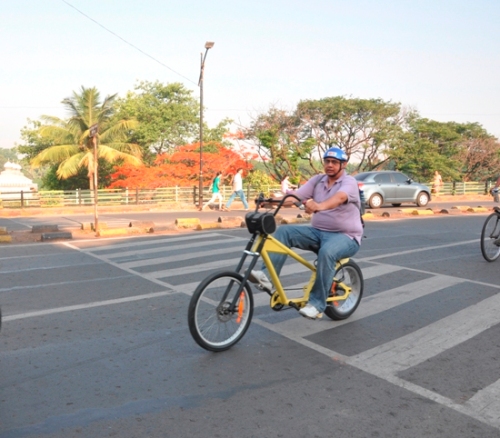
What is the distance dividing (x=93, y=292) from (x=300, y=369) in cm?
352

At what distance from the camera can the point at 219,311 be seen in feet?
14.6

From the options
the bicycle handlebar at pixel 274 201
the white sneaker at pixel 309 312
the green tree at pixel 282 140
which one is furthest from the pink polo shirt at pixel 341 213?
the green tree at pixel 282 140

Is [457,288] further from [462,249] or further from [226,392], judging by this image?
[226,392]

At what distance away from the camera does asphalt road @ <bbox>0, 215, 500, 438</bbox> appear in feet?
10.7

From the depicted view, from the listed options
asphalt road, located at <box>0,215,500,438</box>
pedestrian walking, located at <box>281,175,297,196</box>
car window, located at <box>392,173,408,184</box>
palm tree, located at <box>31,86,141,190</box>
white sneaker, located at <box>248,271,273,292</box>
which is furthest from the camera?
palm tree, located at <box>31,86,141,190</box>

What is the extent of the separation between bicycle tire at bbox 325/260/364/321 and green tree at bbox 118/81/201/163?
3000 cm

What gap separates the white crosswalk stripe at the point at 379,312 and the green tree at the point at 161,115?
25296mm

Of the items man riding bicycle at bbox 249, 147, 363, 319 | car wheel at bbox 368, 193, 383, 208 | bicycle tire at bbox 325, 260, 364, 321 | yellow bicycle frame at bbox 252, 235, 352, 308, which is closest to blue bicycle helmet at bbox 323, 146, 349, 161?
man riding bicycle at bbox 249, 147, 363, 319

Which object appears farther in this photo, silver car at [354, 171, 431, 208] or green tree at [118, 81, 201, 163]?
green tree at [118, 81, 201, 163]

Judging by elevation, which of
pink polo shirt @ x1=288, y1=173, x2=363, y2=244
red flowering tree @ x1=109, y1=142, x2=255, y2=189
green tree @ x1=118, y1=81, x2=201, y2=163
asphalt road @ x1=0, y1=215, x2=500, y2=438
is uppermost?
green tree @ x1=118, y1=81, x2=201, y2=163

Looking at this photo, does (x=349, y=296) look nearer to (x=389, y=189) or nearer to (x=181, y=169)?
(x=389, y=189)

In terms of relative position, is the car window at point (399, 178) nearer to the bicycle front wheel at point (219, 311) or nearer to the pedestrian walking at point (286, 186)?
the pedestrian walking at point (286, 186)

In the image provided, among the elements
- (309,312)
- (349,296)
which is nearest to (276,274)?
(309,312)

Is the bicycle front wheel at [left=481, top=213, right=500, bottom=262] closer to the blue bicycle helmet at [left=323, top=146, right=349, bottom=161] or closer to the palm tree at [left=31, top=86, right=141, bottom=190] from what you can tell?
the blue bicycle helmet at [left=323, top=146, right=349, bottom=161]
